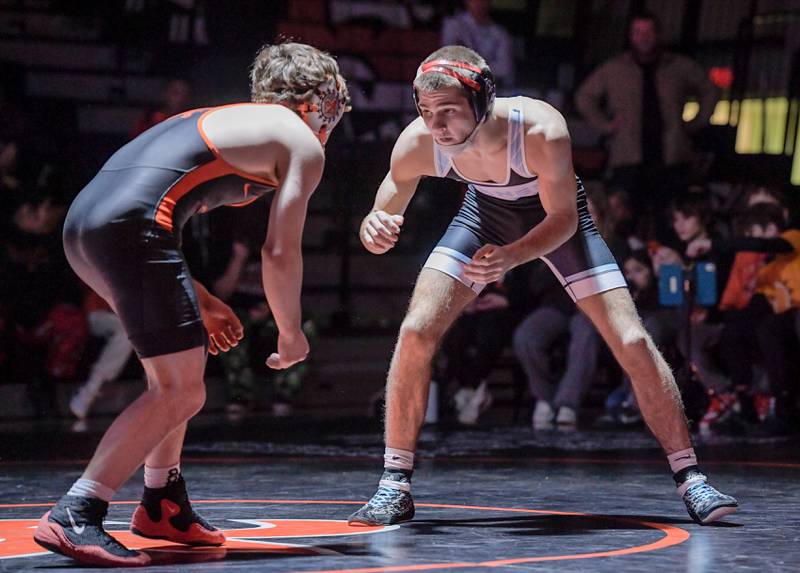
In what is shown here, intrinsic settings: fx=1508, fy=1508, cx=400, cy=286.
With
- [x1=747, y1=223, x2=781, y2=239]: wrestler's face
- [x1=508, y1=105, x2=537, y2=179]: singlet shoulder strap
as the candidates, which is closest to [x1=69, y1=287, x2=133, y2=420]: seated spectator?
→ [x1=747, y1=223, x2=781, y2=239]: wrestler's face

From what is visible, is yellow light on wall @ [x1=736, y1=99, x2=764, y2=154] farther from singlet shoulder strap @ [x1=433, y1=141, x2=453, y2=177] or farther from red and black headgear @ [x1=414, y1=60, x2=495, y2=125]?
red and black headgear @ [x1=414, y1=60, x2=495, y2=125]

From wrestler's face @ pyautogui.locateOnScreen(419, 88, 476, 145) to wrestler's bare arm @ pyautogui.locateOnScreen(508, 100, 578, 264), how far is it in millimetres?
214

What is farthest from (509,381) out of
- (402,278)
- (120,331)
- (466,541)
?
(466,541)

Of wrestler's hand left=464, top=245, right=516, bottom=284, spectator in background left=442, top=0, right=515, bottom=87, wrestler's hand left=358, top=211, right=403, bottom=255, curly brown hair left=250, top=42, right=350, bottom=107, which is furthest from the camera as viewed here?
spectator in background left=442, top=0, right=515, bottom=87

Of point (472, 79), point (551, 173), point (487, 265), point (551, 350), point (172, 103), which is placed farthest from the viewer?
point (172, 103)

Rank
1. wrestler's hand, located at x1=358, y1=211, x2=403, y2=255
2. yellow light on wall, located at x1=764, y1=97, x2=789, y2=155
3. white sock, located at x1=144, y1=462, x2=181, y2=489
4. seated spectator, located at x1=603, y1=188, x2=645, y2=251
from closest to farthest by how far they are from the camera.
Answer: white sock, located at x1=144, y1=462, x2=181, y2=489 → wrestler's hand, located at x1=358, y1=211, x2=403, y2=255 → seated spectator, located at x1=603, y1=188, x2=645, y2=251 → yellow light on wall, located at x1=764, y1=97, x2=789, y2=155

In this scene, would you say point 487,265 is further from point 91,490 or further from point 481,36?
point 481,36

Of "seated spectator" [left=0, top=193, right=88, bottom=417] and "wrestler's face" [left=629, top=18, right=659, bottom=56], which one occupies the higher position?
"wrestler's face" [left=629, top=18, right=659, bottom=56]

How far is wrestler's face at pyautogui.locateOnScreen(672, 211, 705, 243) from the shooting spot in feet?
28.6

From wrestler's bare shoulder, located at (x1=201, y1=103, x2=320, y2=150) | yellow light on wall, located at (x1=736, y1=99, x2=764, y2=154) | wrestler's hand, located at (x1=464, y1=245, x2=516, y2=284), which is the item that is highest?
yellow light on wall, located at (x1=736, y1=99, x2=764, y2=154)

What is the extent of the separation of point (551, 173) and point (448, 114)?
1.22ft

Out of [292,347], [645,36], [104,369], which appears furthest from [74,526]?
[645,36]

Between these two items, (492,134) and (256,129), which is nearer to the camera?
(256,129)

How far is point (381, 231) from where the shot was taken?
14.5 feet
